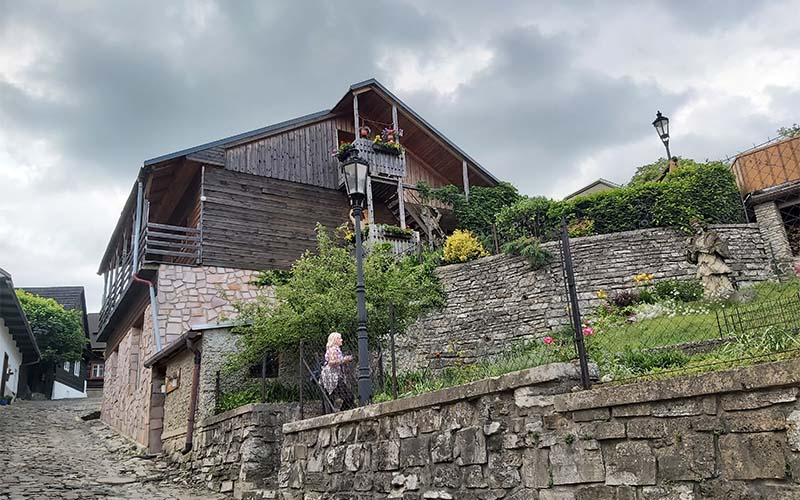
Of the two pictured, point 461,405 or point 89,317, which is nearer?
point 461,405

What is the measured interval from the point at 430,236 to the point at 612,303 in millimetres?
6739

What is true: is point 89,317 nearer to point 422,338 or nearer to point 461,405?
point 422,338

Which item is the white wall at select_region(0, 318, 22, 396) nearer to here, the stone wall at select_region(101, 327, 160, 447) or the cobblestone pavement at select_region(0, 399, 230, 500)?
the stone wall at select_region(101, 327, 160, 447)

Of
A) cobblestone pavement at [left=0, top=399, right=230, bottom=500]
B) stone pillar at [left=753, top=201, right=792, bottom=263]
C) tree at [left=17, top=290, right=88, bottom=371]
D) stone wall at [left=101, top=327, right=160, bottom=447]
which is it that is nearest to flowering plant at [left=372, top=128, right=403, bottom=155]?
stone wall at [left=101, top=327, right=160, bottom=447]

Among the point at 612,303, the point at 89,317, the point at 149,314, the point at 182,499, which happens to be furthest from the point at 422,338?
the point at 89,317

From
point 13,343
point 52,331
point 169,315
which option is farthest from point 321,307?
point 52,331

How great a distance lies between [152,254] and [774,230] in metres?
13.8

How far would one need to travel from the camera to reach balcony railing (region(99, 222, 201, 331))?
13.9m

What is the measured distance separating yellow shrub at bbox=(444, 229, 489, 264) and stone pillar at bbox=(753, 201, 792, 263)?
6.11 m

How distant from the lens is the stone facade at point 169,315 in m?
12.8

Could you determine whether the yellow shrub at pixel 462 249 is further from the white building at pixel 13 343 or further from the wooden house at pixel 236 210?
the white building at pixel 13 343

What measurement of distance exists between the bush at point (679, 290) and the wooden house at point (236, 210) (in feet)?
21.6

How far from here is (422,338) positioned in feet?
48.1

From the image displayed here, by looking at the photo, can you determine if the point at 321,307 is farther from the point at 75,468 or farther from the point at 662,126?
the point at 662,126
